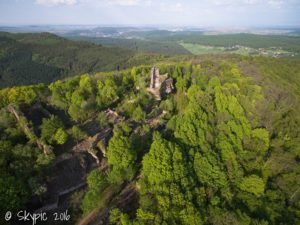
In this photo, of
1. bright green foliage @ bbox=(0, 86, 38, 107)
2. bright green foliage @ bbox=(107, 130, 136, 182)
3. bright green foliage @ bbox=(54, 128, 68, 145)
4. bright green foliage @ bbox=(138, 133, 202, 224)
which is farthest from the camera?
bright green foliage @ bbox=(0, 86, 38, 107)

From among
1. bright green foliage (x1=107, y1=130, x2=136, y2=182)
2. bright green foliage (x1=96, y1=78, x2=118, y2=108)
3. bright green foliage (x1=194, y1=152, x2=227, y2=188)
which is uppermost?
bright green foliage (x1=96, y1=78, x2=118, y2=108)

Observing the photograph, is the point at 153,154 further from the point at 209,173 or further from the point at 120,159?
the point at 209,173

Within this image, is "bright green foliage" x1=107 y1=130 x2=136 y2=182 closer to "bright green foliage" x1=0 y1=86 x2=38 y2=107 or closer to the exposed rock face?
"bright green foliage" x1=0 y1=86 x2=38 y2=107

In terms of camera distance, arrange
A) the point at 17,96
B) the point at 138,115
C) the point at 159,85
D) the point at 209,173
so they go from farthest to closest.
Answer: the point at 159,85 → the point at 17,96 → the point at 138,115 → the point at 209,173

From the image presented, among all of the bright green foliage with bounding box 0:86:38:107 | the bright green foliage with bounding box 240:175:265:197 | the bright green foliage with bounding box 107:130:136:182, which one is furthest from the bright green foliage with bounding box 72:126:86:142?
the bright green foliage with bounding box 240:175:265:197

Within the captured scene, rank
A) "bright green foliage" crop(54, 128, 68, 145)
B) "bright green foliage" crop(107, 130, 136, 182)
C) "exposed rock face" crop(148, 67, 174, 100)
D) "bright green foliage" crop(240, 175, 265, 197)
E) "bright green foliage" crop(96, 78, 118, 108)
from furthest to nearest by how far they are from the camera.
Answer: "exposed rock face" crop(148, 67, 174, 100) < "bright green foliage" crop(96, 78, 118, 108) < "bright green foliage" crop(54, 128, 68, 145) < "bright green foliage" crop(240, 175, 265, 197) < "bright green foliage" crop(107, 130, 136, 182)

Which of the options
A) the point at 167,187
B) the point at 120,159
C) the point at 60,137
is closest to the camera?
the point at 167,187

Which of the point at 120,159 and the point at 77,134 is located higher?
the point at 77,134

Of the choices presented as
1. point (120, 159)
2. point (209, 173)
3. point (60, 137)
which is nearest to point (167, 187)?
point (120, 159)

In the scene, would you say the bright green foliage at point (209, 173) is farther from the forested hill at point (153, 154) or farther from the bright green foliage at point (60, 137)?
the bright green foliage at point (60, 137)
